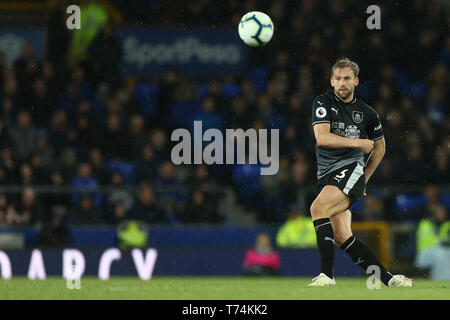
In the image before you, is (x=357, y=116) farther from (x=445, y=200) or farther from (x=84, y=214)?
(x=445, y=200)

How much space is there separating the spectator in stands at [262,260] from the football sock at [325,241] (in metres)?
5.80

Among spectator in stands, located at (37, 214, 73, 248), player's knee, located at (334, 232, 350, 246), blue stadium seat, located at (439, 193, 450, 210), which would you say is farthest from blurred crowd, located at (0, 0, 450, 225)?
player's knee, located at (334, 232, 350, 246)

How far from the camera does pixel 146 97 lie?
17406 millimetres

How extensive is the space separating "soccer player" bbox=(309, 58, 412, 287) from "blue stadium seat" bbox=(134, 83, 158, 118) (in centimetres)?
863

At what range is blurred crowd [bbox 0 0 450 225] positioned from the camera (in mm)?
15195

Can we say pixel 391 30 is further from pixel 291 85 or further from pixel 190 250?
pixel 190 250

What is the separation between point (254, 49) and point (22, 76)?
3.98 m

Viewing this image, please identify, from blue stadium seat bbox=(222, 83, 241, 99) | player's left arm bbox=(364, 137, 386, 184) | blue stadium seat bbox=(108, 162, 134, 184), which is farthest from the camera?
blue stadium seat bbox=(222, 83, 241, 99)

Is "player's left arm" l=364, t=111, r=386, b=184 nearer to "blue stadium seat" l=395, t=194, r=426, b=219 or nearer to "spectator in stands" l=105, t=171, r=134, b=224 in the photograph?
A: "blue stadium seat" l=395, t=194, r=426, b=219

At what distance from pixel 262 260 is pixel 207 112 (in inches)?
114

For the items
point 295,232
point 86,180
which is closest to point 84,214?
point 86,180
